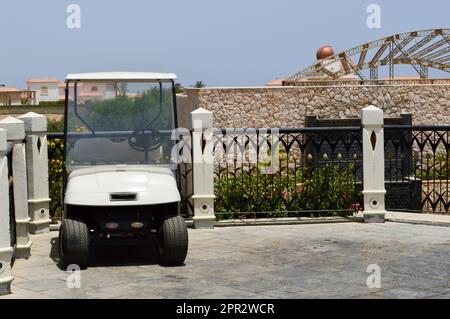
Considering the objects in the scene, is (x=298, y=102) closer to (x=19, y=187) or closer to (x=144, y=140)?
(x=144, y=140)

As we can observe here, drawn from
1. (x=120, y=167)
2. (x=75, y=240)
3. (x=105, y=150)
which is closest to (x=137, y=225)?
(x=75, y=240)

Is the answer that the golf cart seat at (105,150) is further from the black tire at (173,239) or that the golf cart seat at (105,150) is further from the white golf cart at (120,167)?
the black tire at (173,239)

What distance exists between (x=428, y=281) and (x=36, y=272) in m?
4.03

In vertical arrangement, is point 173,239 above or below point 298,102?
below

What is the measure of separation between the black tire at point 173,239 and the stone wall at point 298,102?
17.6 m

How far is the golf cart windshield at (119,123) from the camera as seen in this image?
8930mm

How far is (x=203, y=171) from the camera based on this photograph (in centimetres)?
1155

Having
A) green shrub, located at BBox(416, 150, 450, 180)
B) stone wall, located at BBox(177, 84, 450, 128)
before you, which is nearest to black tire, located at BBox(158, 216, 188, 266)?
green shrub, located at BBox(416, 150, 450, 180)

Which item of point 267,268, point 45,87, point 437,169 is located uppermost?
point 45,87

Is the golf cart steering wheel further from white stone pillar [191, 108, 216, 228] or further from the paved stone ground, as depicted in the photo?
white stone pillar [191, 108, 216, 228]

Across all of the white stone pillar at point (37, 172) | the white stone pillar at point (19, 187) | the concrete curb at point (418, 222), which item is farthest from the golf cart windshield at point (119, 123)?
the concrete curb at point (418, 222)

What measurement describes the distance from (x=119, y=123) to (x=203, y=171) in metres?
2.76

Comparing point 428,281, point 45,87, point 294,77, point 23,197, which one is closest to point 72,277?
point 23,197

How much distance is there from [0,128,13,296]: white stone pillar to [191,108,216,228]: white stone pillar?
13.8ft
